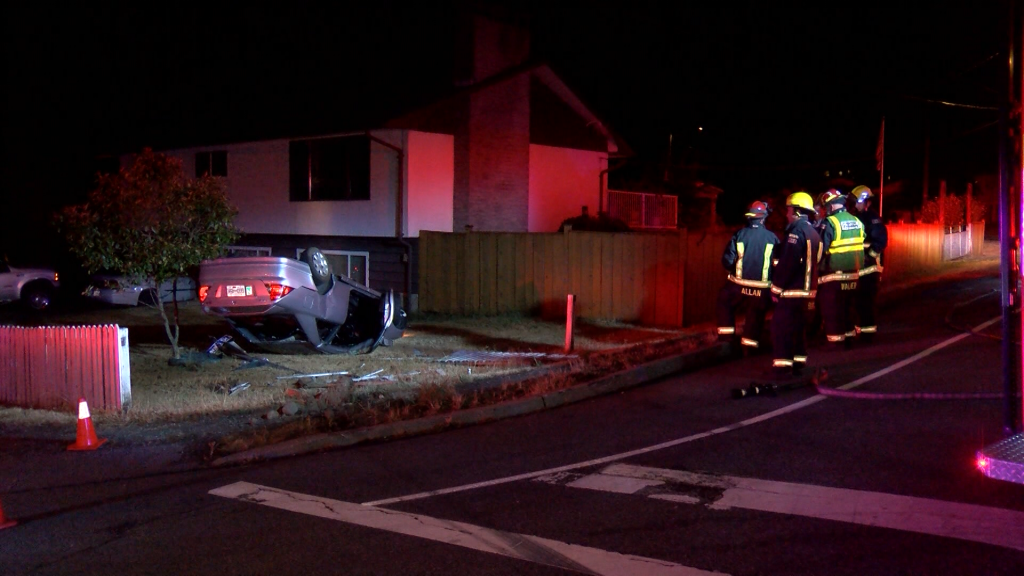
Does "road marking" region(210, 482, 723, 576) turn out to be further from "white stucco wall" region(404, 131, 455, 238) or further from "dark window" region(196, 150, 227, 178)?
"dark window" region(196, 150, 227, 178)

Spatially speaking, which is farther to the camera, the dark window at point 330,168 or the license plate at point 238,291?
the dark window at point 330,168

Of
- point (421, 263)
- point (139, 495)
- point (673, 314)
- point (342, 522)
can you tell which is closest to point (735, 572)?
point (342, 522)

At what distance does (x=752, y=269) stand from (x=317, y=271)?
5371mm

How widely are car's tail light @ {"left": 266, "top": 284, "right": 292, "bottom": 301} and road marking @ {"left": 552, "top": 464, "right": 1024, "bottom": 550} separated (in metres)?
5.56

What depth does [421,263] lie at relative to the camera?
62.7ft

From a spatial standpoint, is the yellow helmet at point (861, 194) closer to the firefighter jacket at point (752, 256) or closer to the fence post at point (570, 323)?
the firefighter jacket at point (752, 256)

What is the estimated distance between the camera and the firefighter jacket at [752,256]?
438 inches

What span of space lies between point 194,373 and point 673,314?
7992 millimetres

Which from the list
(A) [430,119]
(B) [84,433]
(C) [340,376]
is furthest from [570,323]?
(A) [430,119]

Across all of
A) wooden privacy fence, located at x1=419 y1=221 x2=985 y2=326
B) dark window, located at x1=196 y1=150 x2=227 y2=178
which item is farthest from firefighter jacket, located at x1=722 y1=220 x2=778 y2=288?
dark window, located at x1=196 y1=150 x2=227 y2=178

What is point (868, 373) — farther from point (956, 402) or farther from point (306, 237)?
point (306, 237)

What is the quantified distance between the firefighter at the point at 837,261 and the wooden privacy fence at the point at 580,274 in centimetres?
418

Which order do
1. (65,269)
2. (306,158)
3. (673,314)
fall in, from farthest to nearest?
(65,269)
(306,158)
(673,314)

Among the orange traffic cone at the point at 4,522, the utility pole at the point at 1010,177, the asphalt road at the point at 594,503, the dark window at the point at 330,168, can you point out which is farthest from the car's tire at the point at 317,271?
the dark window at the point at 330,168
